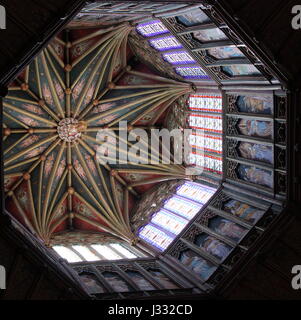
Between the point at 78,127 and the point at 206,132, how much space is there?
6.79 meters

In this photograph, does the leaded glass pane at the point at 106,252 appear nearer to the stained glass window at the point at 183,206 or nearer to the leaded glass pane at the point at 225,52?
the stained glass window at the point at 183,206

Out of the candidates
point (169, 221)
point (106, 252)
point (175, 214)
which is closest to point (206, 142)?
point (175, 214)

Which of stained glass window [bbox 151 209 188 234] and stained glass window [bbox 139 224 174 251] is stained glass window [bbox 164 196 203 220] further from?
stained glass window [bbox 139 224 174 251]

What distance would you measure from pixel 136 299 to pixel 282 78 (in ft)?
23.5

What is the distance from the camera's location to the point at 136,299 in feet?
47.9

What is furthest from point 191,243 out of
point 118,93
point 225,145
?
point 118,93

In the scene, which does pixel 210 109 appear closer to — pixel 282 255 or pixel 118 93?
pixel 118 93

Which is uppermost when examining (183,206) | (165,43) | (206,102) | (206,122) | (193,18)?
(165,43)

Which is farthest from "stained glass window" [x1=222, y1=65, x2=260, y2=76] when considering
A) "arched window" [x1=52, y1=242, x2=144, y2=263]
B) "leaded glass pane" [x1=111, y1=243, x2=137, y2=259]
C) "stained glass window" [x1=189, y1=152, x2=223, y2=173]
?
"leaded glass pane" [x1=111, y1=243, x2=137, y2=259]

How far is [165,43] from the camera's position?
20391 mm

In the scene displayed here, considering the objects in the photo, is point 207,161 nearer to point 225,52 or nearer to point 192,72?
point 192,72

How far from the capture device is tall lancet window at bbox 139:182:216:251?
20.1 m

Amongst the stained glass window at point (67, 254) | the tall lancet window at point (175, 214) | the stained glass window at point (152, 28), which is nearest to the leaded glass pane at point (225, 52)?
the stained glass window at point (152, 28)

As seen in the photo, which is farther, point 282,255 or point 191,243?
point 191,243
